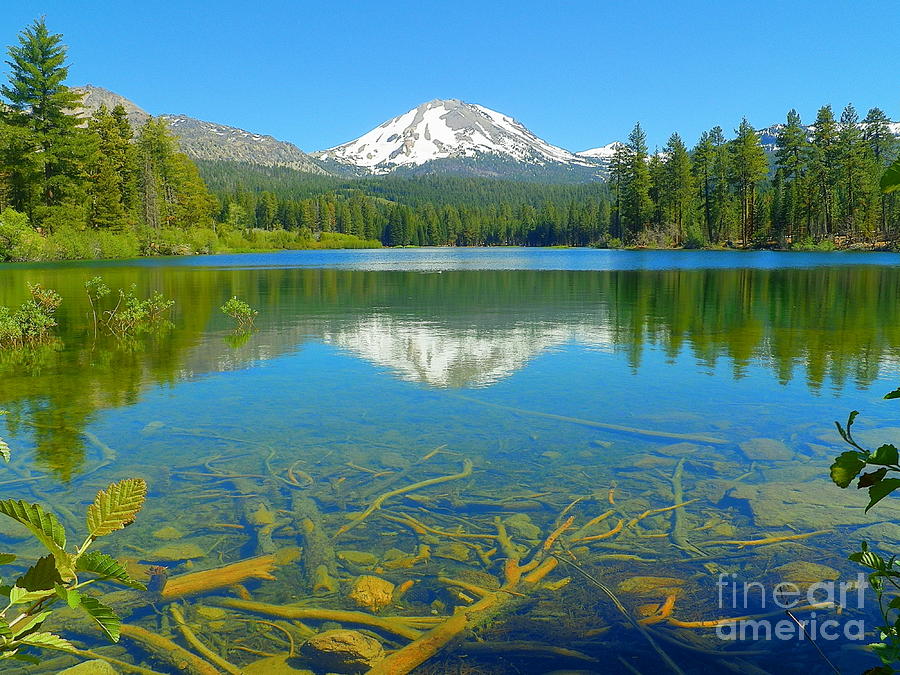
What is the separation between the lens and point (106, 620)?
46.1 inches

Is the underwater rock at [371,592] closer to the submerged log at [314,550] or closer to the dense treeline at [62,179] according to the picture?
the submerged log at [314,550]

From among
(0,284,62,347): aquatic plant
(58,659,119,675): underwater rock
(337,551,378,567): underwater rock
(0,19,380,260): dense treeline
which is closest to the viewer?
(58,659,119,675): underwater rock

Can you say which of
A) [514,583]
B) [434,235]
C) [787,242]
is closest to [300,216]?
[434,235]

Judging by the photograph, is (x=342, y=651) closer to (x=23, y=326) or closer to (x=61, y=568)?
(x=61, y=568)

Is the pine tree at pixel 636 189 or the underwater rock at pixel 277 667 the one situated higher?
the pine tree at pixel 636 189

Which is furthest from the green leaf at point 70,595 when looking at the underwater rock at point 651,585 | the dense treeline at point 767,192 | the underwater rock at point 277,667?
the dense treeline at point 767,192

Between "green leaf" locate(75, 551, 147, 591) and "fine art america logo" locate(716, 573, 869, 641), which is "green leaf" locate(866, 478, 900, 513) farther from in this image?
"fine art america logo" locate(716, 573, 869, 641)

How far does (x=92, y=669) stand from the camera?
3744 mm

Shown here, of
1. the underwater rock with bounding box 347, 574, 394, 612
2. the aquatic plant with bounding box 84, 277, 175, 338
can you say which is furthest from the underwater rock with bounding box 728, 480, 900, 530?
the aquatic plant with bounding box 84, 277, 175, 338

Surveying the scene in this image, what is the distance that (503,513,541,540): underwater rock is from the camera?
18.4 feet

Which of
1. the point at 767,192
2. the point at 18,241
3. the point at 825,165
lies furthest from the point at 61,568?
the point at 767,192

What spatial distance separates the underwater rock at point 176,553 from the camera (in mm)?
5266

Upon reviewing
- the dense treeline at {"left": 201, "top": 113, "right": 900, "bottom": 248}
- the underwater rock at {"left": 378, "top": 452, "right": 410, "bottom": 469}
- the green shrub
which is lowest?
the underwater rock at {"left": 378, "top": 452, "right": 410, "bottom": 469}

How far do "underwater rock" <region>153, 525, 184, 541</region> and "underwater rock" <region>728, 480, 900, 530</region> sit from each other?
17.1ft
